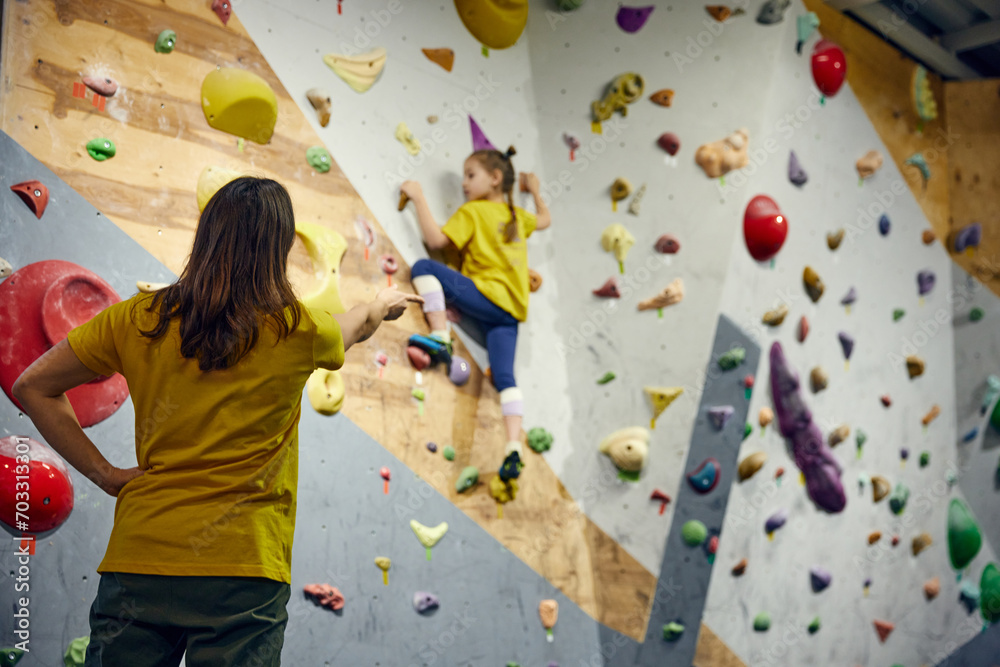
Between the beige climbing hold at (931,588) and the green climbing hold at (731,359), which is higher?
the green climbing hold at (731,359)

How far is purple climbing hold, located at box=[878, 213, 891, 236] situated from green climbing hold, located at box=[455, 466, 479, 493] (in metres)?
2.44

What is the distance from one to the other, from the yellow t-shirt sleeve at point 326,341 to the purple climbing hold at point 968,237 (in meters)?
3.84

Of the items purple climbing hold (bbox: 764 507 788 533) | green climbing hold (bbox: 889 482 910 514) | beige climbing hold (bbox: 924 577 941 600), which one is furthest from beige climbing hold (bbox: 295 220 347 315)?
beige climbing hold (bbox: 924 577 941 600)

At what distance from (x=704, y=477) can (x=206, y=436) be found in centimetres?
225

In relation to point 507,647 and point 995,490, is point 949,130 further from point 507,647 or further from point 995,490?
point 507,647

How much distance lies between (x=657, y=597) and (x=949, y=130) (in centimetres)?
304

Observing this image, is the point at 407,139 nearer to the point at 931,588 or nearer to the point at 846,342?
the point at 846,342

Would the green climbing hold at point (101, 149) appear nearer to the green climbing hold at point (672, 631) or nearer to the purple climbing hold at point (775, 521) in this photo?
the green climbing hold at point (672, 631)

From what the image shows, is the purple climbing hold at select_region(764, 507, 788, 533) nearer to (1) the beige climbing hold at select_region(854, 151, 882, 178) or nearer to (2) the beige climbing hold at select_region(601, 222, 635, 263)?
(2) the beige climbing hold at select_region(601, 222, 635, 263)

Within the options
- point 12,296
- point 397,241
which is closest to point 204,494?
point 12,296

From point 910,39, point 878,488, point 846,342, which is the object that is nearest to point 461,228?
point 846,342

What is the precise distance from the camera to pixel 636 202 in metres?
3.15

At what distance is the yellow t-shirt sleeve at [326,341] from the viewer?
1.39 metres

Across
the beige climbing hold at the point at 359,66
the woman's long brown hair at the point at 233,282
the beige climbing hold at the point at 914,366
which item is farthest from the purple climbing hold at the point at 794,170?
the woman's long brown hair at the point at 233,282
